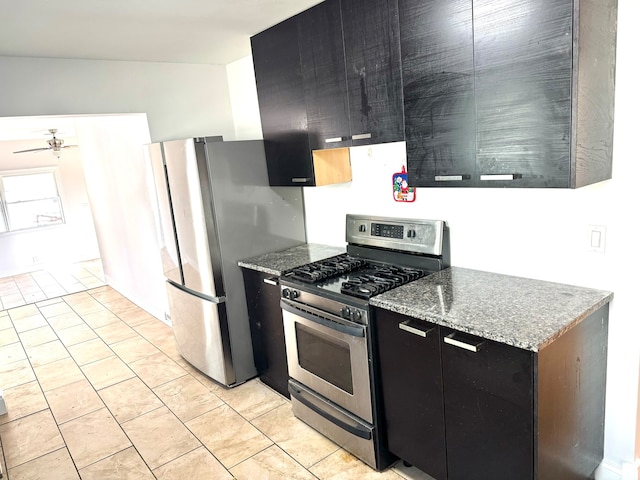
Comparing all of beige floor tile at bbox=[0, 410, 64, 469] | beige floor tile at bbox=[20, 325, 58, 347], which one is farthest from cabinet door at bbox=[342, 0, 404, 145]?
beige floor tile at bbox=[20, 325, 58, 347]

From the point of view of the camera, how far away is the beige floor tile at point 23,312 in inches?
214

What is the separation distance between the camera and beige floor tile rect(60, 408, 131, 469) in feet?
8.71

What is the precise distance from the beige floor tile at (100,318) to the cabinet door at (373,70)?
3786 millimetres

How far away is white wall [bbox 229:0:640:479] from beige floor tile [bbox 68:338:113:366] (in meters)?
3.12

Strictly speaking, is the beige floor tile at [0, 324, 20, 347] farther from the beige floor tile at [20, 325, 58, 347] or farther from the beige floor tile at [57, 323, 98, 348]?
the beige floor tile at [57, 323, 98, 348]

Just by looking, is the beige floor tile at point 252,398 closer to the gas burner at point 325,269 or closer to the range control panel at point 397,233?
the gas burner at point 325,269

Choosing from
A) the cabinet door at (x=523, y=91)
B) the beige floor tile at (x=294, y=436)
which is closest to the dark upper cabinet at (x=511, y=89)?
the cabinet door at (x=523, y=91)

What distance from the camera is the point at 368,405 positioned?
7.34 ft

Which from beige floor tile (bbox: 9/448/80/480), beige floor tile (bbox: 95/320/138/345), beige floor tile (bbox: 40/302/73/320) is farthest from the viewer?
beige floor tile (bbox: 40/302/73/320)

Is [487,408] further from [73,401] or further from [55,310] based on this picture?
[55,310]

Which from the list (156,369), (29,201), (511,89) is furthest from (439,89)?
(29,201)

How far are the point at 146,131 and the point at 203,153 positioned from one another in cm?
95

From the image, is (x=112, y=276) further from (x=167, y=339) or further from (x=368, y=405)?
(x=368, y=405)

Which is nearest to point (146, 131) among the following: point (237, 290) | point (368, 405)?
point (237, 290)
